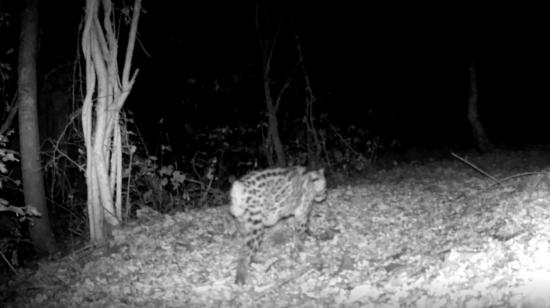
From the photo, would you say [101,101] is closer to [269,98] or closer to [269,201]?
[269,201]

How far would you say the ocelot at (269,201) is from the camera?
9297mm

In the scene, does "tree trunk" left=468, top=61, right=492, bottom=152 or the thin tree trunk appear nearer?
the thin tree trunk

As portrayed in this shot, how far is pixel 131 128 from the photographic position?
1967cm

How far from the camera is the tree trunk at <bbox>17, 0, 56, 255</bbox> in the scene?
11570 mm

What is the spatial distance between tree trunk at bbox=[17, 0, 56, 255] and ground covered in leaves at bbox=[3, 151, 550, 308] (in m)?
2.00

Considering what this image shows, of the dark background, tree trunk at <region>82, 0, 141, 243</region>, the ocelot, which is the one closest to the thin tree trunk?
the dark background

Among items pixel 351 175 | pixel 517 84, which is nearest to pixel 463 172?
pixel 351 175

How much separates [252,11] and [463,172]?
27.5 ft

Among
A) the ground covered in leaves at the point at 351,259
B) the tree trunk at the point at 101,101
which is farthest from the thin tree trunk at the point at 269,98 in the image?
the tree trunk at the point at 101,101

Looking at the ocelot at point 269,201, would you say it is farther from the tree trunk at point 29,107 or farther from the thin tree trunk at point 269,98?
the thin tree trunk at point 269,98

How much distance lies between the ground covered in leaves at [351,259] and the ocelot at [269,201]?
1.18ft

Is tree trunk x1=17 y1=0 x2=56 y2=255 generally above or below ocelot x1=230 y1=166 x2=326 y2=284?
above

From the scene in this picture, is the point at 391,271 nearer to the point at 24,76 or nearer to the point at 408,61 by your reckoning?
the point at 24,76

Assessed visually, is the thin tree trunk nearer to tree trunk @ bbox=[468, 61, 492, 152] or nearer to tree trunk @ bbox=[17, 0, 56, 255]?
tree trunk @ bbox=[468, 61, 492, 152]
